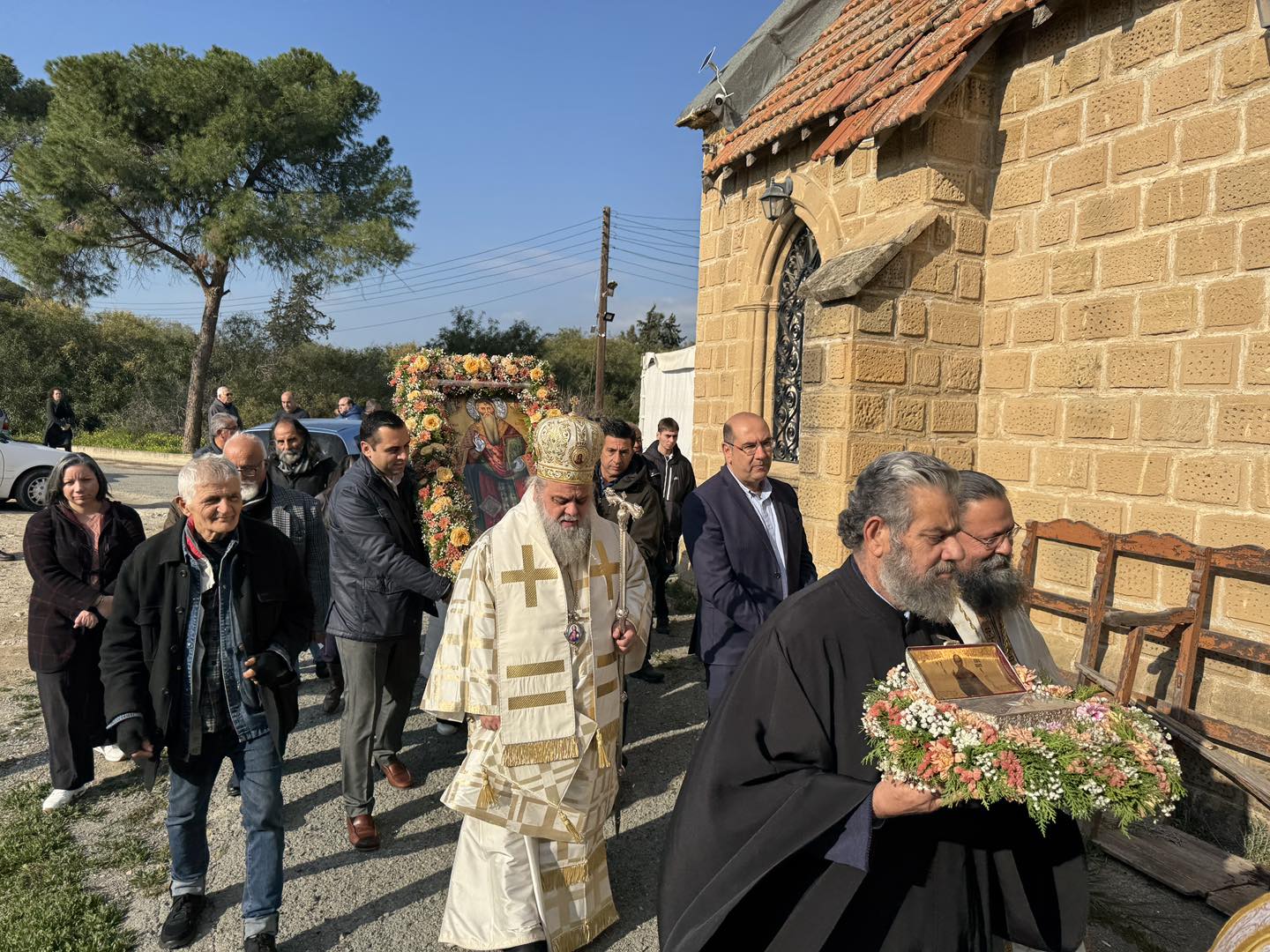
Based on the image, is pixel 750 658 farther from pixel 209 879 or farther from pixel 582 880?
pixel 209 879

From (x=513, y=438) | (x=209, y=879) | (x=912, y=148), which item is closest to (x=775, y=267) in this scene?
(x=912, y=148)

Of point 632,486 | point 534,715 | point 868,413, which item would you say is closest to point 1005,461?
point 868,413

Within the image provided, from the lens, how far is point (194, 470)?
3094 mm

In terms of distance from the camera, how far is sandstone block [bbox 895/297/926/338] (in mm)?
5367

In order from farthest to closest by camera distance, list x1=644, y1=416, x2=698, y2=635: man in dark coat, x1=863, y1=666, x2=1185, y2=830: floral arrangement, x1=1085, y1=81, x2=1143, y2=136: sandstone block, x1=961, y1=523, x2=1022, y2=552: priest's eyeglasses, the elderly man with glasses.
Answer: x1=644, y1=416, x2=698, y2=635: man in dark coat → x1=1085, y1=81, x2=1143, y2=136: sandstone block → x1=961, y1=523, x2=1022, y2=552: priest's eyeglasses → the elderly man with glasses → x1=863, y1=666, x2=1185, y2=830: floral arrangement

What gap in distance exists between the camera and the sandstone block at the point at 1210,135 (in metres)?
4.25

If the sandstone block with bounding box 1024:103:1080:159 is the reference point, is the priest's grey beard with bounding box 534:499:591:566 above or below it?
below

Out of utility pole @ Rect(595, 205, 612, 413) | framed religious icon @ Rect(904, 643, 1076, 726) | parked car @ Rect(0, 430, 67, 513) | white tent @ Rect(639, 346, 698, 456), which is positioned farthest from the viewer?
utility pole @ Rect(595, 205, 612, 413)

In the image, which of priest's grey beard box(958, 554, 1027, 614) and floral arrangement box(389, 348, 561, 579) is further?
floral arrangement box(389, 348, 561, 579)

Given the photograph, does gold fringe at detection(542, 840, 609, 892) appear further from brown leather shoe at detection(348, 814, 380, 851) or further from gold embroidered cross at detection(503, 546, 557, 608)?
brown leather shoe at detection(348, 814, 380, 851)

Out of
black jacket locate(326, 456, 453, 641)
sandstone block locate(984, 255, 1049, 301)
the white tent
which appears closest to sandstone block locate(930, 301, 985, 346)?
sandstone block locate(984, 255, 1049, 301)

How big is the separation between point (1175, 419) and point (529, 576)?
3.67 meters

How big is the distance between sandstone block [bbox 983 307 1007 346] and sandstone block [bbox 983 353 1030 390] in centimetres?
10

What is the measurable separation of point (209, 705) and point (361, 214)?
76.9 ft
